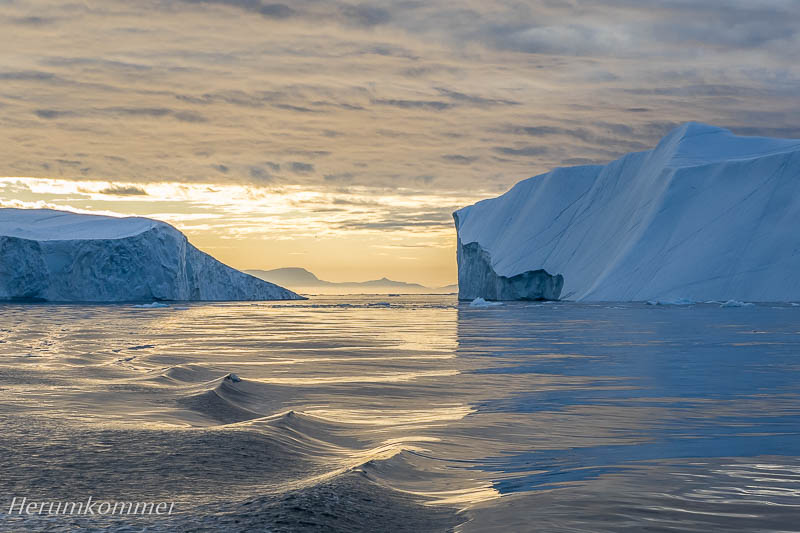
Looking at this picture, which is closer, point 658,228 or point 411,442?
point 411,442

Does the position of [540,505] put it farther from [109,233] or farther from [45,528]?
[109,233]

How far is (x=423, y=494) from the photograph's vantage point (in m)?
3.51

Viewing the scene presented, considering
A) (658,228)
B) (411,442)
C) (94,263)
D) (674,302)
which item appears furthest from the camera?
(94,263)

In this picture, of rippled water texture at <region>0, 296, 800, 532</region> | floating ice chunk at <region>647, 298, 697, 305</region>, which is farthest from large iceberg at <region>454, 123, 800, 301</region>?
rippled water texture at <region>0, 296, 800, 532</region>

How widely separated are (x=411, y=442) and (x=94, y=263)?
47.4 metres

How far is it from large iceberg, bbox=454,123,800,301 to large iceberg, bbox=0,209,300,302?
2167cm

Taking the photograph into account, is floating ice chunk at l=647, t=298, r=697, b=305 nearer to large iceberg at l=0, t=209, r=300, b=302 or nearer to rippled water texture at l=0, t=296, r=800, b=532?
rippled water texture at l=0, t=296, r=800, b=532

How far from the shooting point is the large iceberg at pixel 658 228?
1415 inches

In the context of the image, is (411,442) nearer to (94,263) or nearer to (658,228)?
(658,228)

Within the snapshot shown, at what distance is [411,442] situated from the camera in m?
4.73

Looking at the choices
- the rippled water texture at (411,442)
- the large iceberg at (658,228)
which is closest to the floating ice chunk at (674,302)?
the large iceberg at (658,228)

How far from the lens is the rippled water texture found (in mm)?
3033

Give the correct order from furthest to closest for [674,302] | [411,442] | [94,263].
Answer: [94,263] → [674,302] → [411,442]

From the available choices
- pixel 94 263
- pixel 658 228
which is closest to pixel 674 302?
pixel 658 228
